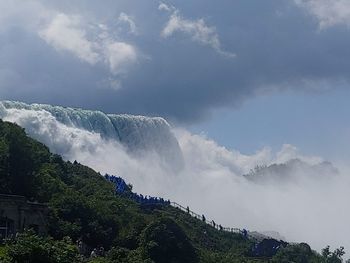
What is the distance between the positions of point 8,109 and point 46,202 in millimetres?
39803

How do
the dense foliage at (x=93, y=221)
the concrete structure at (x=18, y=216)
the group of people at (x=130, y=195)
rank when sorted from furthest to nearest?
the group of people at (x=130, y=195) → the dense foliage at (x=93, y=221) → the concrete structure at (x=18, y=216)

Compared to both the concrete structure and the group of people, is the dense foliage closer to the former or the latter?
the concrete structure

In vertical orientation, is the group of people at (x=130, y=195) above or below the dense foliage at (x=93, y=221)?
above

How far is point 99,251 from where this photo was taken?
43.4 meters

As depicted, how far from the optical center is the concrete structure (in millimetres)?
42562

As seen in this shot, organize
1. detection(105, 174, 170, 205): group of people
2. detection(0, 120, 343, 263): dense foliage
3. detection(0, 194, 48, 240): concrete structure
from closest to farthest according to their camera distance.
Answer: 1. detection(0, 194, 48, 240): concrete structure
2. detection(0, 120, 343, 263): dense foliage
3. detection(105, 174, 170, 205): group of people

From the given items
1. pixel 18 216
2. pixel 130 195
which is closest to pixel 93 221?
pixel 18 216

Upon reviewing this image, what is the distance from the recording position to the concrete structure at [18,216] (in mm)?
42562

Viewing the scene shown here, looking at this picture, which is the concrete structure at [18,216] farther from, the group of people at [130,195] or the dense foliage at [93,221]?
the group of people at [130,195]

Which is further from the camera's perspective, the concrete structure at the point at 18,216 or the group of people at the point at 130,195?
the group of people at the point at 130,195

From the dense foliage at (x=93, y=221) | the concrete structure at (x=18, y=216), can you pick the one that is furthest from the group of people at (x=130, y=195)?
the concrete structure at (x=18, y=216)

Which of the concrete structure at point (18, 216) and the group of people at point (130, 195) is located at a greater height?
the group of people at point (130, 195)

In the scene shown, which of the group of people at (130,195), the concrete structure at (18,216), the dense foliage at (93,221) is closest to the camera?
the concrete structure at (18,216)

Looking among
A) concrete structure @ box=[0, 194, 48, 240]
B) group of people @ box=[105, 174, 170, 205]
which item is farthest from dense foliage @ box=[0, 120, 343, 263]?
group of people @ box=[105, 174, 170, 205]
